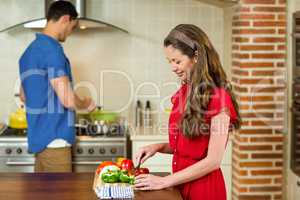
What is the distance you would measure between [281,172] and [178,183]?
2.10 meters

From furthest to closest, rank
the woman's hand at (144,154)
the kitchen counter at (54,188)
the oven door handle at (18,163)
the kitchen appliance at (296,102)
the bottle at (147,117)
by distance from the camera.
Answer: the bottle at (147,117), the oven door handle at (18,163), the kitchen appliance at (296,102), the woman's hand at (144,154), the kitchen counter at (54,188)

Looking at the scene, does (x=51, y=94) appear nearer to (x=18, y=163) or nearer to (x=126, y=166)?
(x=18, y=163)

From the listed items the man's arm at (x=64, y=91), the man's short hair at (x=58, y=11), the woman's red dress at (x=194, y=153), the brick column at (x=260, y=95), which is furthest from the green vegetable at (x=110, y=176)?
the brick column at (x=260, y=95)

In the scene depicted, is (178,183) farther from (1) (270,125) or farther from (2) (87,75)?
(2) (87,75)

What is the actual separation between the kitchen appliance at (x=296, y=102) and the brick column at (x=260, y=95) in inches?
7.5

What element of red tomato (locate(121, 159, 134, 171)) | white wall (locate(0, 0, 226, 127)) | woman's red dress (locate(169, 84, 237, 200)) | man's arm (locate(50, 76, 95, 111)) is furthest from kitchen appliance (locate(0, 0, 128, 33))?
red tomato (locate(121, 159, 134, 171))

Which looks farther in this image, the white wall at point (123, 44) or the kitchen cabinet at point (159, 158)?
the white wall at point (123, 44)

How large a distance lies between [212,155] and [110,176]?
47 centimetres

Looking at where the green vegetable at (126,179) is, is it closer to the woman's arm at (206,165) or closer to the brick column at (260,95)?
the woman's arm at (206,165)

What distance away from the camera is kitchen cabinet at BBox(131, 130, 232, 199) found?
4.75 m

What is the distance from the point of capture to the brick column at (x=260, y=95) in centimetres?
452

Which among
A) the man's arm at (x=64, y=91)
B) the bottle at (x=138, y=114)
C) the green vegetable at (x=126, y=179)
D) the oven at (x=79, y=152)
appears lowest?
the oven at (x=79, y=152)

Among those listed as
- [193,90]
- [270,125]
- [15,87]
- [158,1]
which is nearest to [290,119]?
[270,125]

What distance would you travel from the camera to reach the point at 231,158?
192 inches
